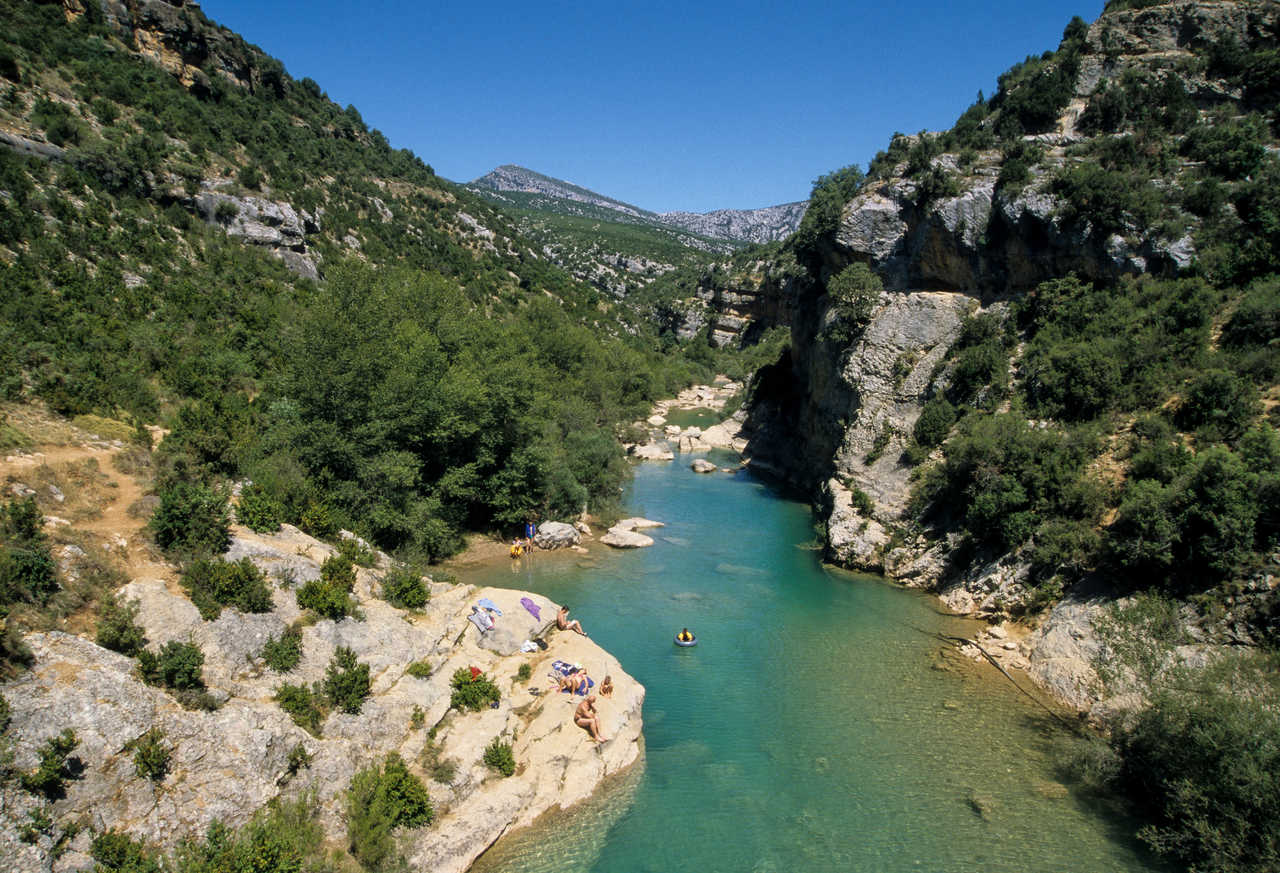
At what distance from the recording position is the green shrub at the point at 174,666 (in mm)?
9430

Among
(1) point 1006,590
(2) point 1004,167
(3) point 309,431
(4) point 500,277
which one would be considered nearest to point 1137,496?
(1) point 1006,590

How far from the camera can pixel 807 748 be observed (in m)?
13.9

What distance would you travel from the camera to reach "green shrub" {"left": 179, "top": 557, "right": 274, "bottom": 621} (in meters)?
11.1

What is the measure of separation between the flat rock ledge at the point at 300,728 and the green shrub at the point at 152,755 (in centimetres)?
10

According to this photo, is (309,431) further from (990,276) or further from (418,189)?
(418,189)

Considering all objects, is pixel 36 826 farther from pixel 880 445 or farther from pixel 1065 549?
pixel 880 445

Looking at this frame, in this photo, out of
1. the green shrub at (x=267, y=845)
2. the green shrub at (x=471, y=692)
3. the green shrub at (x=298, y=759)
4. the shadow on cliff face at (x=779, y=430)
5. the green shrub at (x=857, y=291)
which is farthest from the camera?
the shadow on cliff face at (x=779, y=430)

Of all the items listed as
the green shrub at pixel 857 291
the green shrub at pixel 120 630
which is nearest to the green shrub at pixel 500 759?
the green shrub at pixel 120 630

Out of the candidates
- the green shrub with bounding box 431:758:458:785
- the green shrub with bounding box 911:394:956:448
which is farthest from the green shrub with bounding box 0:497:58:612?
the green shrub with bounding box 911:394:956:448

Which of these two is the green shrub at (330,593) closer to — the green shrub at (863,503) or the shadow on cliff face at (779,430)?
the green shrub at (863,503)

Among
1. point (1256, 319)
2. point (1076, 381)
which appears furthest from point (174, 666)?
point (1256, 319)

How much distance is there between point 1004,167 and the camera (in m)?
28.0

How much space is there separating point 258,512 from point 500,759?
304 inches

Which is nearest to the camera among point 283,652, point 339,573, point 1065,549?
point 283,652
